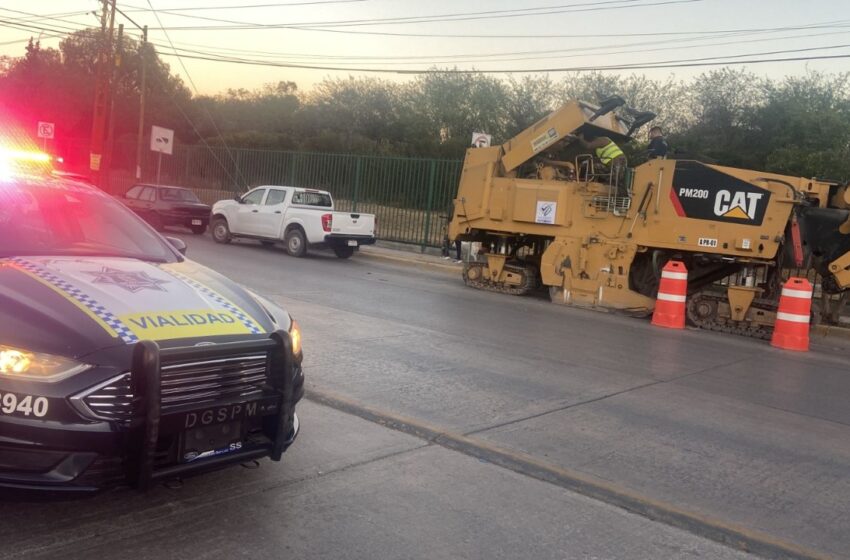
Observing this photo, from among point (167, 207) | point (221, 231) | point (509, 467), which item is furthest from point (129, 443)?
point (167, 207)

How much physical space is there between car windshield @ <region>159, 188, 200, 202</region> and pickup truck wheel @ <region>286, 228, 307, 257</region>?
5.40 m

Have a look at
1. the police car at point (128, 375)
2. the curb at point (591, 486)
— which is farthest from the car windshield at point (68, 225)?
the curb at point (591, 486)

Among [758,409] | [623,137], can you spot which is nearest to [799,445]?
[758,409]

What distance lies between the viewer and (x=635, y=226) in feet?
41.7

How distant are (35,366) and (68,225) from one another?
6.71ft

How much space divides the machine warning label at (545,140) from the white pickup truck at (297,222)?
6.17 metres

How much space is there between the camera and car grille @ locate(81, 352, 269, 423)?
3258mm

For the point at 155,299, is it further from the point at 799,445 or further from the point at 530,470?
the point at 799,445

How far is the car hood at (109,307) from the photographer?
3346mm

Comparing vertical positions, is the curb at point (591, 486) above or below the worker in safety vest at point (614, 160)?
below

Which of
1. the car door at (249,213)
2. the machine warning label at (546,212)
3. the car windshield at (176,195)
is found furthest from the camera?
the car windshield at (176,195)

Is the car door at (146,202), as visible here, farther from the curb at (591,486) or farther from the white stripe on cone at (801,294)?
the curb at (591,486)

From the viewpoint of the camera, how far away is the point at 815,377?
876 centimetres

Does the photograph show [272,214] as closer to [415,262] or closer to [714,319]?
[415,262]
